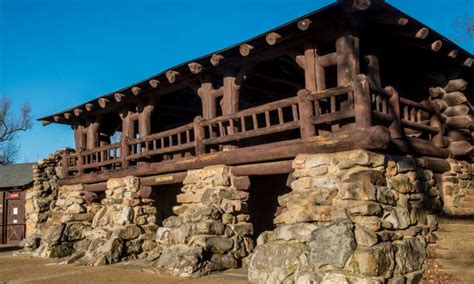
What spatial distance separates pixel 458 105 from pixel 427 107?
3.41 ft

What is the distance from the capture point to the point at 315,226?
7.62m

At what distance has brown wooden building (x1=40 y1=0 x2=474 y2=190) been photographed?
320 inches

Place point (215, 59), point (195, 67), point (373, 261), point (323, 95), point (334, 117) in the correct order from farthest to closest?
1. point (195, 67)
2. point (215, 59)
3. point (323, 95)
4. point (334, 117)
5. point (373, 261)

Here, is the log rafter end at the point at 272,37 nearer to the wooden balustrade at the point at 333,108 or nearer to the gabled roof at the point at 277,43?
the gabled roof at the point at 277,43

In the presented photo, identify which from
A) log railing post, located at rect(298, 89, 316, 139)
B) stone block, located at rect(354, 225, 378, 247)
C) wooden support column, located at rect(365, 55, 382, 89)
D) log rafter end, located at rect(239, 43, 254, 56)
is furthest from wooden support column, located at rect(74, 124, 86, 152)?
stone block, located at rect(354, 225, 378, 247)

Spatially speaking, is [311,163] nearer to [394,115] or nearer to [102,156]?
[394,115]

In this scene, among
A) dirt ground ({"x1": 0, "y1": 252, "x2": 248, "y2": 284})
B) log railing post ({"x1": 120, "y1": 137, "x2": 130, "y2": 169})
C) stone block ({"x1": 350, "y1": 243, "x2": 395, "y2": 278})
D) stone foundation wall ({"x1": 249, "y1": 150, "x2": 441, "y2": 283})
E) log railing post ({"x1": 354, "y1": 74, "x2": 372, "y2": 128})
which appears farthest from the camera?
log railing post ({"x1": 120, "y1": 137, "x2": 130, "y2": 169})

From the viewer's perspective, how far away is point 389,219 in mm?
7438

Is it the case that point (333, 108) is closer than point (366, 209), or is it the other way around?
point (366, 209)

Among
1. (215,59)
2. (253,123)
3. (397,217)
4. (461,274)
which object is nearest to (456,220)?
(397,217)

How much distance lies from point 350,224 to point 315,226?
0.72 metres

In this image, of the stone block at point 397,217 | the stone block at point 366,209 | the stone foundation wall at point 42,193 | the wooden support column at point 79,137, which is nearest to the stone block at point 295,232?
the stone block at point 366,209

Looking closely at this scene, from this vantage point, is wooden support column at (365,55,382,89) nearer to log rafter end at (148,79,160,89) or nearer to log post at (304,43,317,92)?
log post at (304,43,317,92)

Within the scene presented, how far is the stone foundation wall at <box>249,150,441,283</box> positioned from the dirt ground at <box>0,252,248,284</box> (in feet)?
3.08
